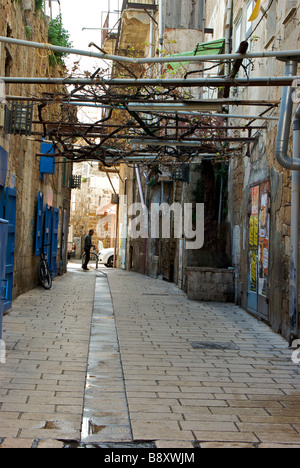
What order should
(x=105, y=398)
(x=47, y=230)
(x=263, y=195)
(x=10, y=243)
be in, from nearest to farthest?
1. (x=105, y=398)
2. (x=10, y=243)
3. (x=263, y=195)
4. (x=47, y=230)

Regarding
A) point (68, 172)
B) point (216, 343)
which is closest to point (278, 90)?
point (216, 343)

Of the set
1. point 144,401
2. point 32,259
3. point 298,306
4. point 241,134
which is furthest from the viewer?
point 32,259

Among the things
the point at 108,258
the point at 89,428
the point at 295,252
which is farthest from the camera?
the point at 108,258

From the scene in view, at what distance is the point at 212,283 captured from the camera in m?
12.2

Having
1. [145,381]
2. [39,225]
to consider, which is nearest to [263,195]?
[145,381]

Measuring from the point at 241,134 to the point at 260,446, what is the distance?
30.2 ft

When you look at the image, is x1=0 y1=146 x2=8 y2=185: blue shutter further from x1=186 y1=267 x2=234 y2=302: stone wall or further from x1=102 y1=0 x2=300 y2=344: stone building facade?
x1=186 y1=267 x2=234 y2=302: stone wall

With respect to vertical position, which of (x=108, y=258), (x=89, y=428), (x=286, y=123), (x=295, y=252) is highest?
(x=286, y=123)

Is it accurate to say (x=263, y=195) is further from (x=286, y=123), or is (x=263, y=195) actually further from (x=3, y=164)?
(x=3, y=164)

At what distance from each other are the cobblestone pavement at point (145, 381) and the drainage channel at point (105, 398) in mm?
11

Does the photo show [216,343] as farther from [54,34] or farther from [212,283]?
[54,34]

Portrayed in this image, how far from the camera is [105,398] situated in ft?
15.4

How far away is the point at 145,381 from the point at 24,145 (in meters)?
7.59

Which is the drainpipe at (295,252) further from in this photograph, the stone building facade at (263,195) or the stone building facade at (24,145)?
the stone building facade at (24,145)
